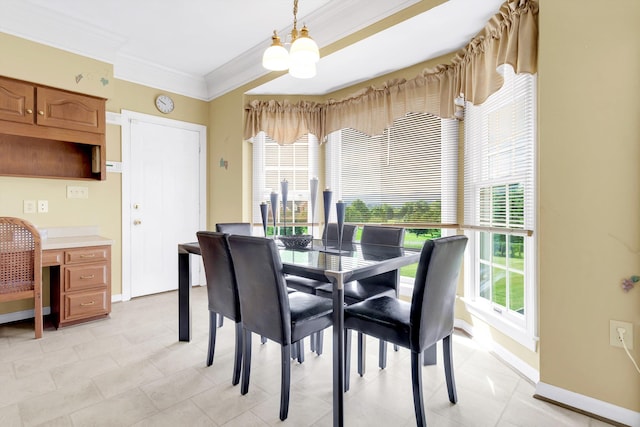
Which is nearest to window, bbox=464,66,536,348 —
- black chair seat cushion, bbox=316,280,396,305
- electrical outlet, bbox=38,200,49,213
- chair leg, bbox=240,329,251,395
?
black chair seat cushion, bbox=316,280,396,305

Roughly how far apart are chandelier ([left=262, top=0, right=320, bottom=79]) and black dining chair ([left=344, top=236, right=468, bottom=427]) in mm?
1260

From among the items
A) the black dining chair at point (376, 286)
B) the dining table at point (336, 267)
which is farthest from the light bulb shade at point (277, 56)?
the black dining chair at point (376, 286)

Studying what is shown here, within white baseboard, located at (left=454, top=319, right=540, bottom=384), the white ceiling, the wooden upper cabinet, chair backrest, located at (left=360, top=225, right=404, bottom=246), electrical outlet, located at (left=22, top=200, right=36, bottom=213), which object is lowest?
white baseboard, located at (left=454, top=319, right=540, bottom=384)

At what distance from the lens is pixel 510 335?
2.24m

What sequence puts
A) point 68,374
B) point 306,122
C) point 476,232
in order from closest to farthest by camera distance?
point 68,374
point 476,232
point 306,122

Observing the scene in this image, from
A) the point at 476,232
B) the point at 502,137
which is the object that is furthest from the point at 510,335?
the point at 502,137

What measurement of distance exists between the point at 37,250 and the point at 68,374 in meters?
1.09

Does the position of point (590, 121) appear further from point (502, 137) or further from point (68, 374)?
point (68, 374)

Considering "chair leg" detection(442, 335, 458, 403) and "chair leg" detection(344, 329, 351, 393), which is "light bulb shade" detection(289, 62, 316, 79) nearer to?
"chair leg" detection(344, 329, 351, 393)

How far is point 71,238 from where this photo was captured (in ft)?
10.2

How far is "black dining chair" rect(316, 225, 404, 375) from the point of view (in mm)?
2164

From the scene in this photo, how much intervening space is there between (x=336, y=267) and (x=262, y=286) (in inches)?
15.7

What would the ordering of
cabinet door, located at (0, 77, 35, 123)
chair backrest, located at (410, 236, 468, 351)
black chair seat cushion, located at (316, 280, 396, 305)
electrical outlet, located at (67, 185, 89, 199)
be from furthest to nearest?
electrical outlet, located at (67, 185, 89, 199) < cabinet door, located at (0, 77, 35, 123) < black chair seat cushion, located at (316, 280, 396, 305) < chair backrest, located at (410, 236, 468, 351)

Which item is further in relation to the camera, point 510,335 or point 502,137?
point 502,137
